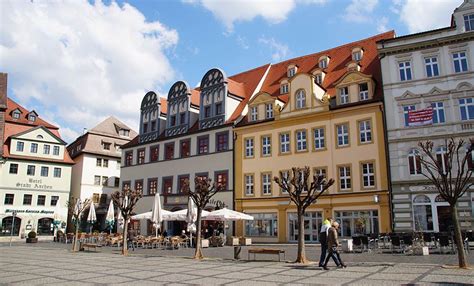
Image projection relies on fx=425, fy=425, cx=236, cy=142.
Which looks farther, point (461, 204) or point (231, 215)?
point (231, 215)

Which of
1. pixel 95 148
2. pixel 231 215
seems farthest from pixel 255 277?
pixel 95 148

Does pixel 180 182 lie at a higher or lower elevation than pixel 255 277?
higher

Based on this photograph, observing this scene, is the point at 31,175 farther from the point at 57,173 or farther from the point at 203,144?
the point at 203,144

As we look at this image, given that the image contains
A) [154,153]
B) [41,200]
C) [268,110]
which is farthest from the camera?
[41,200]

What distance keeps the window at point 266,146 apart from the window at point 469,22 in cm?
1606

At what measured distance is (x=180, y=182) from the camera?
134 feet

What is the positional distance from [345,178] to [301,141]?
467 cm

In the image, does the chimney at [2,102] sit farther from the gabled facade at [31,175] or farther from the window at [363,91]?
the window at [363,91]

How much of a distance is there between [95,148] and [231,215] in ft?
106

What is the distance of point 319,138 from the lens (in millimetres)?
32312

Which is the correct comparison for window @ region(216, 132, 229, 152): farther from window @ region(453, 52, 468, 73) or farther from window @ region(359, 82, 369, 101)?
window @ region(453, 52, 468, 73)

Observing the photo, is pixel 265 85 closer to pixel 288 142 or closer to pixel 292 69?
pixel 292 69

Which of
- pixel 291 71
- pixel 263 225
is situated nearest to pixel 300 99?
pixel 291 71

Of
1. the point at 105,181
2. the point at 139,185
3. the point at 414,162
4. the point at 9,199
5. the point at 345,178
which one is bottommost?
the point at 9,199
